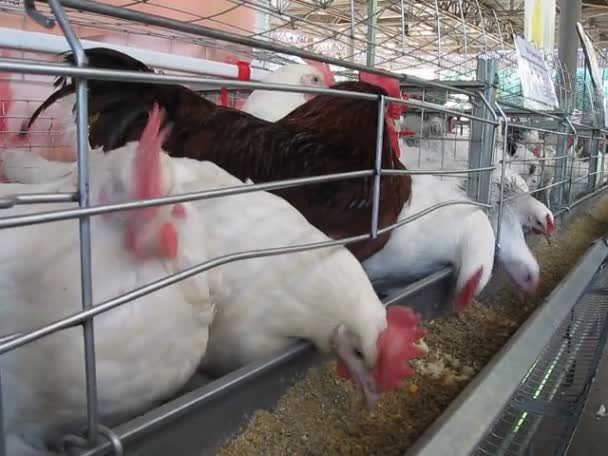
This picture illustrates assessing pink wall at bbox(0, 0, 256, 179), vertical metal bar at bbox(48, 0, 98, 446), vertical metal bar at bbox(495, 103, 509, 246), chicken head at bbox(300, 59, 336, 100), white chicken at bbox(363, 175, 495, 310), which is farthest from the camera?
chicken head at bbox(300, 59, 336, 100)

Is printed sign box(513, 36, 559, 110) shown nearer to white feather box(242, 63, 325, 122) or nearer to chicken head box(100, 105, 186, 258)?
white feather box(242, 63, 325, 122)

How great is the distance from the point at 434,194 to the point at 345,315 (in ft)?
1.82

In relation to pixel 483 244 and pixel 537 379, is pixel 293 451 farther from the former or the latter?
pixel 483 244

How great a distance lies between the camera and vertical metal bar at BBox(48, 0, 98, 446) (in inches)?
12.8

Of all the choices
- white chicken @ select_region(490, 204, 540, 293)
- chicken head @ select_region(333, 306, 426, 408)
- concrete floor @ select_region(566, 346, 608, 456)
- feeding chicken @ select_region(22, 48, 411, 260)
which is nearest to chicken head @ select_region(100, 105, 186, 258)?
chicken head @ select_region(333, 306, 426, 408)

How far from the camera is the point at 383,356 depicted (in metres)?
0.59

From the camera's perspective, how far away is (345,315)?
2.02ft

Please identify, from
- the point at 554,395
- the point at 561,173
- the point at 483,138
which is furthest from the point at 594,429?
the point at 561,173

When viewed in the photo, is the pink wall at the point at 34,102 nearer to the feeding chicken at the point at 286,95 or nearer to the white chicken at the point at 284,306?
the feeding chicken at the point at 286,95

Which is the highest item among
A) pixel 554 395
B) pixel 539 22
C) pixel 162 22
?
pixel 539 22

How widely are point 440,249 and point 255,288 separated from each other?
52 cm

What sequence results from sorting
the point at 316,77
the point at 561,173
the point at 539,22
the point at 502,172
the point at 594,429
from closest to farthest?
1. the point at 594,429
2. the point at 502,172
3. the point at 316,77
4. the point at 539,22
5. the point at 561,173

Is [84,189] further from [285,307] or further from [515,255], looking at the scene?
[515,255]

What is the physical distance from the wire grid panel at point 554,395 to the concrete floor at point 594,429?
87 mm
